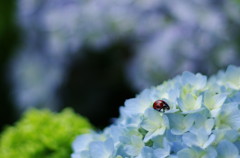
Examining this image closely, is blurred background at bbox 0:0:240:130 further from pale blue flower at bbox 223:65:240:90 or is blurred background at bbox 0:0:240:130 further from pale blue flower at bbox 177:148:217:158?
pale blue flower at bbox 177:148:217:158

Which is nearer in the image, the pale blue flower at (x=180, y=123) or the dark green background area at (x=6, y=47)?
the pale blue flower at (x=180, y=123)

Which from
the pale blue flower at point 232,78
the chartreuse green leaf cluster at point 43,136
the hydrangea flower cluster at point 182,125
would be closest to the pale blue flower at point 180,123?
the hydrangea flower cluster at point 182,125

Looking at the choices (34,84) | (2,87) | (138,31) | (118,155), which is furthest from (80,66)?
(118,155)

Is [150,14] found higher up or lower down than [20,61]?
lower down

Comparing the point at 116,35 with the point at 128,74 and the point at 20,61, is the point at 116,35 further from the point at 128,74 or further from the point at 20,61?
the point at 20,61

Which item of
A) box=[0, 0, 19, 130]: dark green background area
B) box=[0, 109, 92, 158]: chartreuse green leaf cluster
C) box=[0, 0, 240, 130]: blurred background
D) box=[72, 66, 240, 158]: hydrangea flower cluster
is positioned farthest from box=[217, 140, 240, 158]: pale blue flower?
box=[0, 0, 19, 130]: dark green background area

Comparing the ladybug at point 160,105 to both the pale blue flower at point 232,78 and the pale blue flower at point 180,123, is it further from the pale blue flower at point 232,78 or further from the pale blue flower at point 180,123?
the pale blue flower at point 232,78
